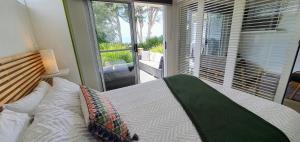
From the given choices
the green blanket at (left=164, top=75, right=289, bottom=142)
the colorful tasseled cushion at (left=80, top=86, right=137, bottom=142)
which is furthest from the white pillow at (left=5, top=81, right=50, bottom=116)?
the green blanket at (left=164, top=75, right=289, bottom=142)

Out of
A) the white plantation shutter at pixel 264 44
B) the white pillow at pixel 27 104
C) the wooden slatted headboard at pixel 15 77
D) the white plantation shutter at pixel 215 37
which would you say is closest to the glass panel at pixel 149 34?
the white plantation shutter at pixel 215 37

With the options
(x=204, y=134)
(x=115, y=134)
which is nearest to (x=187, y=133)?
(x=204, y=134)

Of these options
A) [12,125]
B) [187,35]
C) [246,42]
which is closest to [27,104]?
[12,125]

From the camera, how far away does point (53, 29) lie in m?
2.21

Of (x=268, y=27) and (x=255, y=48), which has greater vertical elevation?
(x=268, y=27)

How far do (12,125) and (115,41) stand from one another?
2187mm

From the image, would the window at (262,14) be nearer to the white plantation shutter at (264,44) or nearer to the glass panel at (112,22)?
the white plantation shutter at (264,44)

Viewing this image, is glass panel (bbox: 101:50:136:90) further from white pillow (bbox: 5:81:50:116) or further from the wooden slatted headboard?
white pillow (bbox: 5:81:50:116)

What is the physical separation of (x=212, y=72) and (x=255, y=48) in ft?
2.61

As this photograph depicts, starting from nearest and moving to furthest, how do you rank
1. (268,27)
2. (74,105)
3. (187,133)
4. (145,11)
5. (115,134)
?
(115,134)
(187,133)
(74,105)
(268,27)
(145,11)

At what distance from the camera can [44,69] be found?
206cm

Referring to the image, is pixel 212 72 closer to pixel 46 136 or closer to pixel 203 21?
pixel 203 21

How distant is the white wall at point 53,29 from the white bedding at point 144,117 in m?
1.36

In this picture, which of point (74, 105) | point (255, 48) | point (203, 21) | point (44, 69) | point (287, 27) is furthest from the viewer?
point (203, 21)
